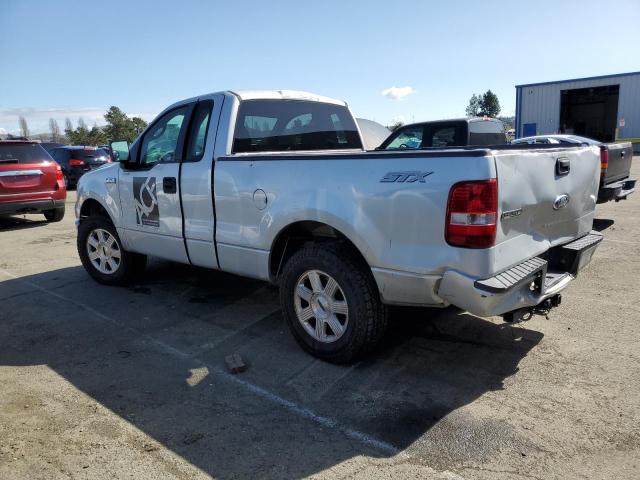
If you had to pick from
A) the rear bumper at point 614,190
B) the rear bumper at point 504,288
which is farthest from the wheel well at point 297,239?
the rear bumper at point 614,190

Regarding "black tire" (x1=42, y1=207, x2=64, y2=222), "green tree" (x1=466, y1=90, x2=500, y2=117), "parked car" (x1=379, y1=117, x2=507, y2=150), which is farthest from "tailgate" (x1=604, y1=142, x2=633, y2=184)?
"green tree" (x1=466, y1=90, x2=500, y2=117)

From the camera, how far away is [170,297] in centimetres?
532

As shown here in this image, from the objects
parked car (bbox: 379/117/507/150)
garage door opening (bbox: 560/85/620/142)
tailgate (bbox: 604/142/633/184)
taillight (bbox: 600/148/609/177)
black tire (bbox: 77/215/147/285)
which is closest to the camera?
black tire (bbox: 77/215/147/285)

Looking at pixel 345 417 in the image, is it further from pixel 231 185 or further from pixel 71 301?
pixel 71 301

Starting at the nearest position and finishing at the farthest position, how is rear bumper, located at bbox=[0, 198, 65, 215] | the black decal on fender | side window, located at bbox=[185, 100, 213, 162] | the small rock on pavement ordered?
1. the small rock on pavement
2. side window, located at bbox=[185, 100, 213, 162]
3. the black decal on fender
4. rear bumper, located at bbox=[0, 198, 65, 215]

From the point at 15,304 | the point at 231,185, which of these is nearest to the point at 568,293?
the point at 231,185

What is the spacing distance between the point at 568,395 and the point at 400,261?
133cm

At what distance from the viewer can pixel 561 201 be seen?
3.40m

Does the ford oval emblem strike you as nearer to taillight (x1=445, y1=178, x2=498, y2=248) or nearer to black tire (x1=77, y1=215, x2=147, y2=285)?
taillight (x1=445, y1=178, x2=498, y2=248)

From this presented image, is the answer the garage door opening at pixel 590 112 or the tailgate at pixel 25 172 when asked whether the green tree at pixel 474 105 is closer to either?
the garage door opening at pixel 590 112

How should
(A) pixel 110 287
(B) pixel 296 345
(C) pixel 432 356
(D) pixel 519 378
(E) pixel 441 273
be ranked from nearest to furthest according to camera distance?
(E) pixel 441 273 → (D) pixel 519 378 → (C) pixel 432 356 → (B) pixel 296 345 → (A) pixel 110 287

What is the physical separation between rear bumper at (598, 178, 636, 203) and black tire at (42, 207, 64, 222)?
10.4m

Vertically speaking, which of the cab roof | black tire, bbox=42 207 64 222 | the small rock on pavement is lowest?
the small rock on pavement

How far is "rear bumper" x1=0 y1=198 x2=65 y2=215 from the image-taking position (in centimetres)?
968
